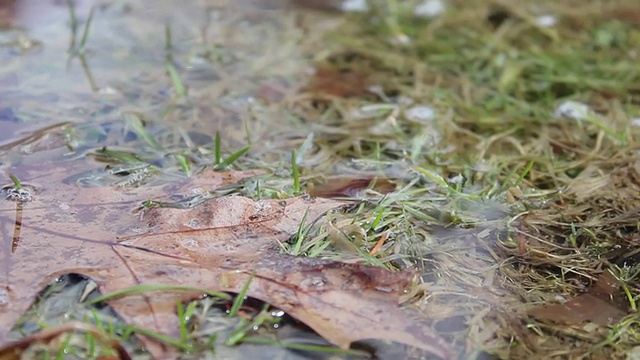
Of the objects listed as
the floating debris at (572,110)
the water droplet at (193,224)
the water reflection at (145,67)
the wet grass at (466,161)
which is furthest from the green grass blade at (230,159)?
the floating debris at (572,110)

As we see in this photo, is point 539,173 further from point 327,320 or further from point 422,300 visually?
point 327,320

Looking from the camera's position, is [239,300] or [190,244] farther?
[190,244]

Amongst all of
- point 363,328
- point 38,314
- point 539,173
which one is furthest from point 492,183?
point 38,314

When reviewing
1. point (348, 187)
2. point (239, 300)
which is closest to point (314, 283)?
point (239, 300)

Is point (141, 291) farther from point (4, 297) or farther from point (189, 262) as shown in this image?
point (4, 297)

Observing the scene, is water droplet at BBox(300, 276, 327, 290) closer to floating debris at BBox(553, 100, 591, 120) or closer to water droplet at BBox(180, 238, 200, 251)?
water droplet at BBox(180, 238, 200, 251)

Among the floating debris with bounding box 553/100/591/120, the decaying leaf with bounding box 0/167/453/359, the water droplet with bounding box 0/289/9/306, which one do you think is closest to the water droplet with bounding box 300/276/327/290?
the decaying leaf with bounding box 0/167/453/359
